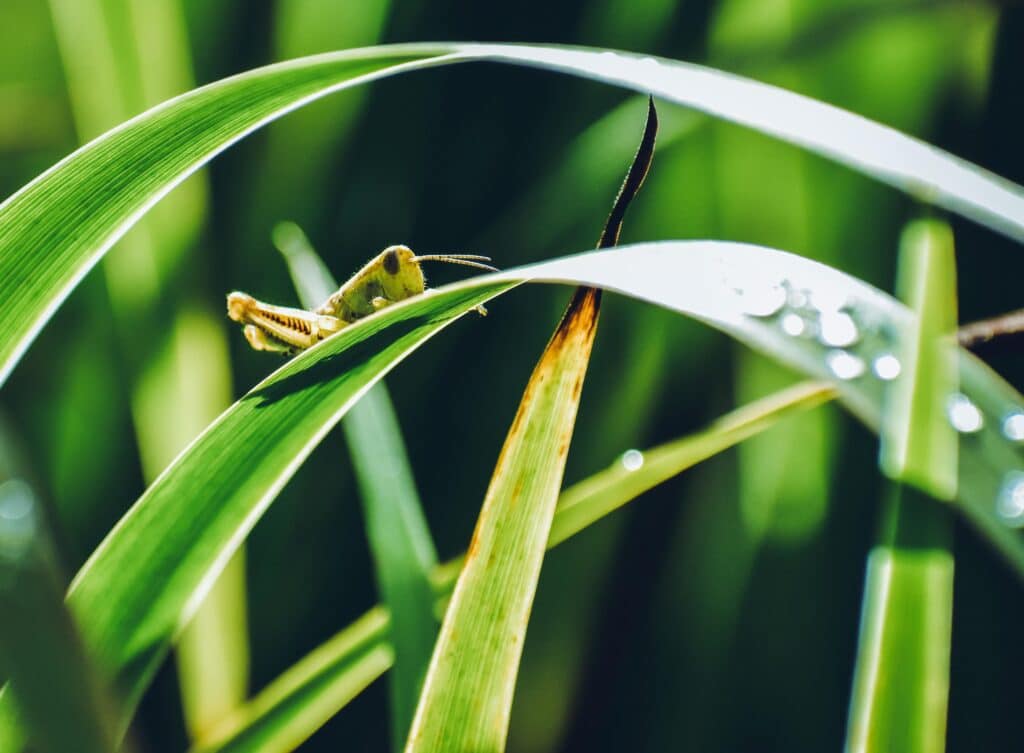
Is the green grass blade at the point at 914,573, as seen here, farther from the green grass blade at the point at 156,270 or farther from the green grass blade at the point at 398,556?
the green grass blade at the point at 156,270

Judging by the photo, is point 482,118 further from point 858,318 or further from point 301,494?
point 858,318

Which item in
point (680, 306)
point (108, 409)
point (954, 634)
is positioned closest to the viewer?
point (680, 306)

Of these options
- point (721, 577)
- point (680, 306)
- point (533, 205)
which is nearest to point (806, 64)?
point (533, 205)

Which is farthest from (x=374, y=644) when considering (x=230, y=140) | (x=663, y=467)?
(x=230, y=140)

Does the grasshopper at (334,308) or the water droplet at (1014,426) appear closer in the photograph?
the water droplet at (1014,426)

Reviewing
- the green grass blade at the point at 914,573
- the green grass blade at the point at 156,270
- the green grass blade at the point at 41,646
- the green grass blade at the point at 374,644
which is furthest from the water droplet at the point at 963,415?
the green grass blade at the point at 156,270

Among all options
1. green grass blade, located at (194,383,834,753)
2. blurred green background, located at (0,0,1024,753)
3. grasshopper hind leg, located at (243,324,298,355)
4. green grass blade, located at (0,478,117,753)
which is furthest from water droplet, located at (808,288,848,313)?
blurred green background, located at (0,0,1024,753)
